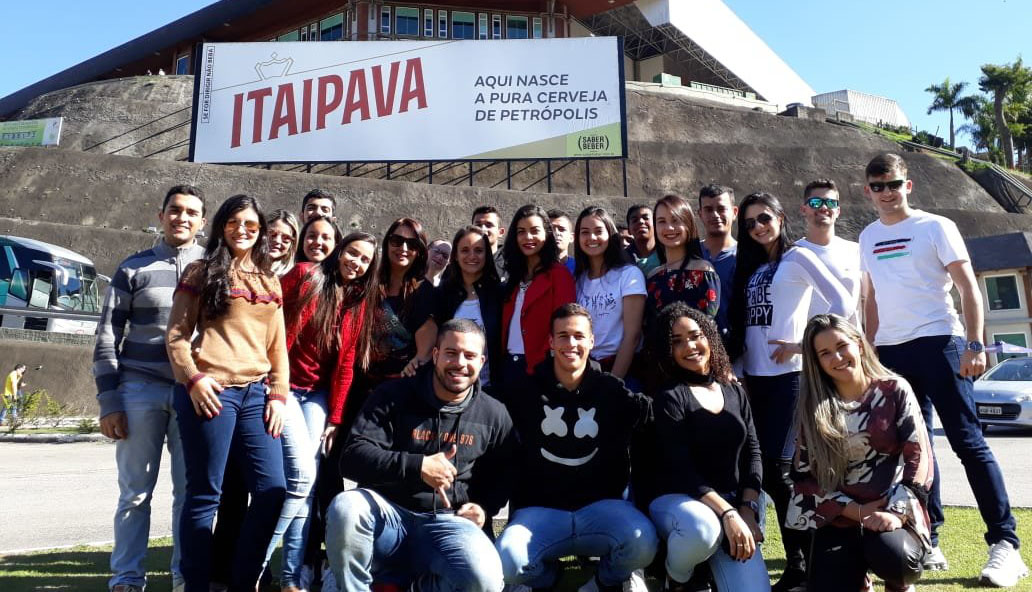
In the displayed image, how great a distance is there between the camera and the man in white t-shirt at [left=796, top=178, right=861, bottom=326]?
4.07m

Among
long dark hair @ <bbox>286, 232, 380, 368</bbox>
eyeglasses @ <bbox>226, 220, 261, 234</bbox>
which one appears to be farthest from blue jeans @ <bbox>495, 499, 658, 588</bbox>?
eyeglasses @ <bbox>226, 220, 261, 234</bbox>

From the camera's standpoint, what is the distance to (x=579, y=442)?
3510mm

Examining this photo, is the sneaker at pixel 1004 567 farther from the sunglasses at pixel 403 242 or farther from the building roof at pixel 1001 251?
the building roof at pixel 1001 251

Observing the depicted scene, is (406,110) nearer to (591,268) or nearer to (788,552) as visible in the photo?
Result: (591,268)

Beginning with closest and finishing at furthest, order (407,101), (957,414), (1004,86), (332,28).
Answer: (957,414)
(407,101)
(332,28)
(1004,86)

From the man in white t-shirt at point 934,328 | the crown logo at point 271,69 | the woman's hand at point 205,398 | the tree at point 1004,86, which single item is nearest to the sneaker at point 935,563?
the man in white t-shirt at point 934,328

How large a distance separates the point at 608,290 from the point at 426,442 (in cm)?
147

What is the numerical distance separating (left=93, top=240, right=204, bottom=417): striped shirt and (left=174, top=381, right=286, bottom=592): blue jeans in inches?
15.9

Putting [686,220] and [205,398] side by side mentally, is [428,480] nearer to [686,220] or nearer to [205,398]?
[205,398]

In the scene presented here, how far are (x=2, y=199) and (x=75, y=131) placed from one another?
1119 cm

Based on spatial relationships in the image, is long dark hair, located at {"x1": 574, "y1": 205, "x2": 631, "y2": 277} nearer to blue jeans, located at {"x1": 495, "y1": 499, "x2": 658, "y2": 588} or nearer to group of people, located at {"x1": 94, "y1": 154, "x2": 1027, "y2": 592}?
group of people, located at {"x1": 94, "y1": 154, "x2": 1027, "y2": 592}

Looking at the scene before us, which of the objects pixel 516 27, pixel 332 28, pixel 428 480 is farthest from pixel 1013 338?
pixel 332 28

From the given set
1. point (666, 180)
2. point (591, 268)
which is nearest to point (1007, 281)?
point (666, 180)

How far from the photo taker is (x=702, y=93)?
3581cm
